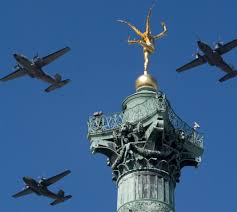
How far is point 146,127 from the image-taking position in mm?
48125

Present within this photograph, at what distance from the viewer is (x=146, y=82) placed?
52.9 metres

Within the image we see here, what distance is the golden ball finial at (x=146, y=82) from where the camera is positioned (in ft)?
173

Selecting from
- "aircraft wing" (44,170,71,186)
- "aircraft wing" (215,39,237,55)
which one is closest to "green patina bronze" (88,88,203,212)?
"aircraft wing" (44,170,71,186)

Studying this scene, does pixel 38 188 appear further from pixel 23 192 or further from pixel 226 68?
pixel 226 68

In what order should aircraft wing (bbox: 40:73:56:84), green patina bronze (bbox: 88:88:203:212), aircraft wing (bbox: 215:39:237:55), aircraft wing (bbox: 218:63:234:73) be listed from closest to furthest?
green patina bronze (bbox: 88:88:203:212) → aircraft wing (bbox: 215:39:237:55) → aircraft wing (bbox: 218:63:234:73) → aircraft wing (bbox: 40:73:56:84)

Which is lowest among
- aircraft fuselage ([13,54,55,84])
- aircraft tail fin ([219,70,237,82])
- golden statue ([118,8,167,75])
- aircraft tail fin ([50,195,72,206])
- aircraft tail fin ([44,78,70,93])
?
aircraft tail fin ([50,195,72,206])

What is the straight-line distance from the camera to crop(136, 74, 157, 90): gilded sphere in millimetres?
52812

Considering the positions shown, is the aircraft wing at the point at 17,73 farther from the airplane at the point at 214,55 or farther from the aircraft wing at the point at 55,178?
the airplane at the point at 214,55

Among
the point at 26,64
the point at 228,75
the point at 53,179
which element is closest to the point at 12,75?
the point at 26,64

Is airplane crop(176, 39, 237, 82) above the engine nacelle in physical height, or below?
above

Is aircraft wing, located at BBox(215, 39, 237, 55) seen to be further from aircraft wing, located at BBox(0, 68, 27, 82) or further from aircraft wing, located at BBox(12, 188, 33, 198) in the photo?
aircraft wing, located at BBox(12, 188, 33, 198)

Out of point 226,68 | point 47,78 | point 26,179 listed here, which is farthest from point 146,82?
point 47,78

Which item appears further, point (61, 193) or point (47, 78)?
point (47, 78)

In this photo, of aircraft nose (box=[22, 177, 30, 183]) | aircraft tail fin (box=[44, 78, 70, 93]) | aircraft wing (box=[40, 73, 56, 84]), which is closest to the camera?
aircraft nose (box=[22, 177, 30, 183])
